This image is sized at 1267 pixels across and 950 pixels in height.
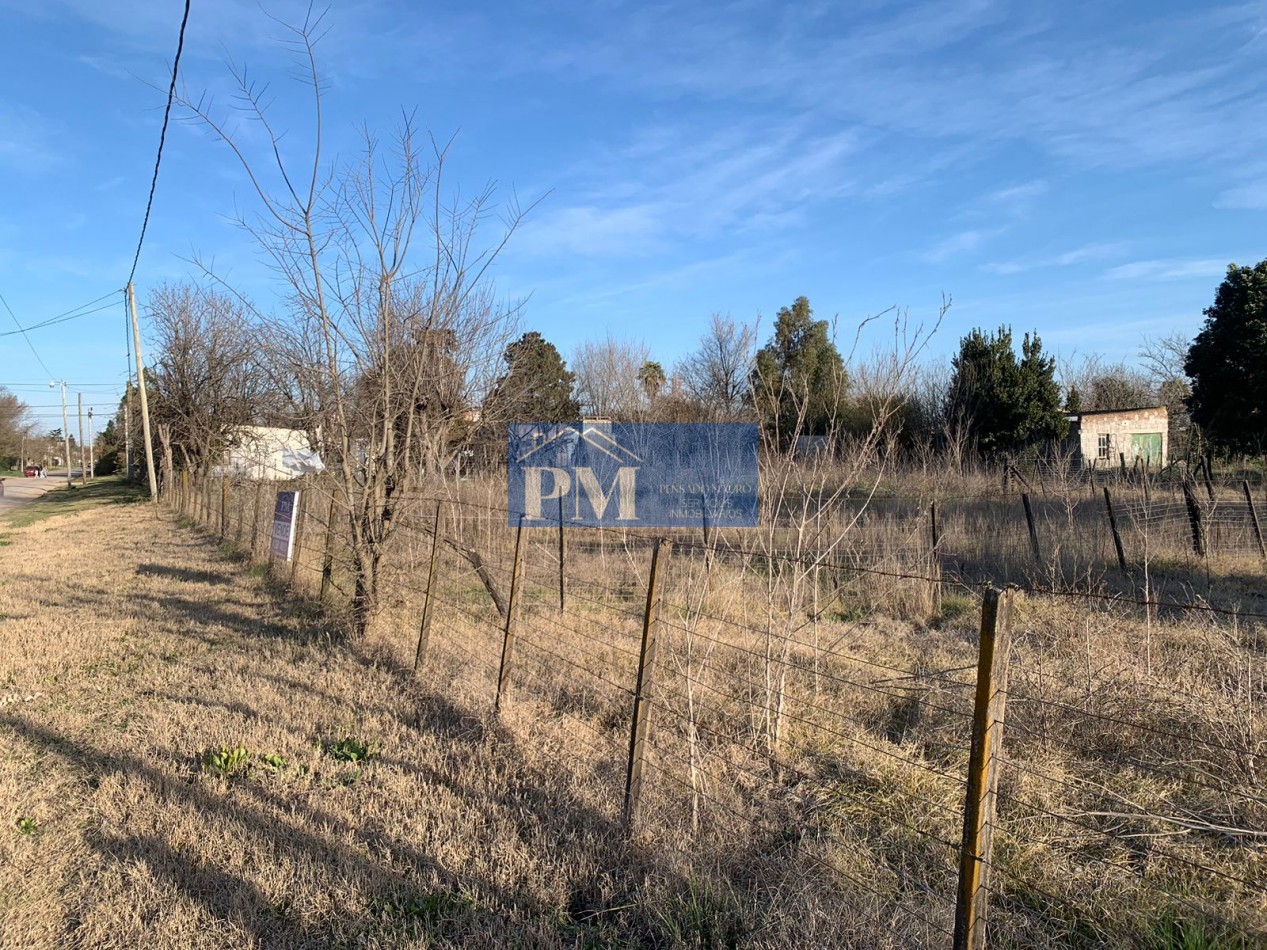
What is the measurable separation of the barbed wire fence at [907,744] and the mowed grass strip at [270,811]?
39cm

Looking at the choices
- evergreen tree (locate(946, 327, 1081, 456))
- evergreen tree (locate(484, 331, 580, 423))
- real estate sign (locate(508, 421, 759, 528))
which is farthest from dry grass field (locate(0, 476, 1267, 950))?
evergreen tree (locate(946, 327, 1081, 456))

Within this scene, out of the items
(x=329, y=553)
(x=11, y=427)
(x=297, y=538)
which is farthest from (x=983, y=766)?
(x=11, y=427)

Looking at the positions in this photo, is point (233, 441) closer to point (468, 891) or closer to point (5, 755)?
point (5, 755)

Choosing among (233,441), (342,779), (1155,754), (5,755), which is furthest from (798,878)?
(233,441)

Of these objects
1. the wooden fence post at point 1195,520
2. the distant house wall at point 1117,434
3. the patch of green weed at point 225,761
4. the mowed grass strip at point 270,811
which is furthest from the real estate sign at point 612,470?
the distant house wall at point 1117,434

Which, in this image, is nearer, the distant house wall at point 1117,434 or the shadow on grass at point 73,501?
the shadow on grass at point 73,501

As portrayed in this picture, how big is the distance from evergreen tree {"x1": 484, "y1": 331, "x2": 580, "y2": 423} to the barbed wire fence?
7900mm

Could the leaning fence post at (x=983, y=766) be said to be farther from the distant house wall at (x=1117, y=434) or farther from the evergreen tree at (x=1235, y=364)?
the distant house wall at (x=1117, y=434)

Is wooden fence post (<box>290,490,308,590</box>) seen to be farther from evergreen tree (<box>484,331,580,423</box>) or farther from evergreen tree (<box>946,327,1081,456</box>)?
evergreen tree (<box>946,327,1081,456</box>)

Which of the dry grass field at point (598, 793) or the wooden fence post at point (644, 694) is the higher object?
the wooden fence post at point (644, 694)

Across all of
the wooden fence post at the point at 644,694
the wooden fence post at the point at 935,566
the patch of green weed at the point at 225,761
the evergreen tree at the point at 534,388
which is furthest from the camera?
the evergreen tree at the point at 534,388

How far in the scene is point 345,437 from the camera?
7.19 meters

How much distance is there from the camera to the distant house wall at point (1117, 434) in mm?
28319

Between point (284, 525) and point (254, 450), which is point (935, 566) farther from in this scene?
point (254, 450)
